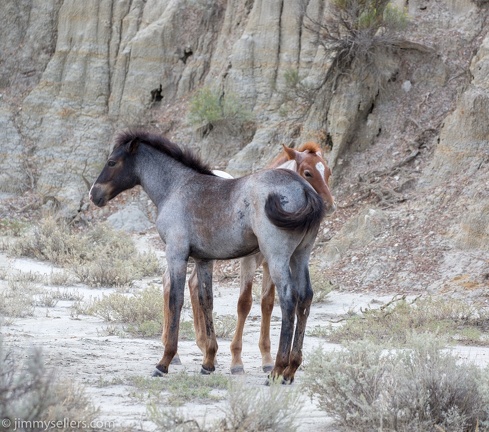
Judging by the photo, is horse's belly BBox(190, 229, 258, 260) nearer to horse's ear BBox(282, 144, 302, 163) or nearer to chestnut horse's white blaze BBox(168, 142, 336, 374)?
chestnut horse's white blaze BBox(168, 142, 336, 374)

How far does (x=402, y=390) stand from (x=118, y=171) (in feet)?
14.3

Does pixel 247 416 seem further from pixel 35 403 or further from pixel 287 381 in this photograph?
pixel 287 381

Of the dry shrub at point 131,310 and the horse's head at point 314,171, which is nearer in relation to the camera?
the horse's head at point 314,171

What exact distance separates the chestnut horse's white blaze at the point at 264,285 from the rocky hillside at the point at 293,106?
458cm

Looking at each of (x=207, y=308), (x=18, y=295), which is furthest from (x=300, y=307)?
(x=18, y=295)

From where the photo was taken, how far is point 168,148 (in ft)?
29.2

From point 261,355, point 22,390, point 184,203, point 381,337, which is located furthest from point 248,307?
point 22,390

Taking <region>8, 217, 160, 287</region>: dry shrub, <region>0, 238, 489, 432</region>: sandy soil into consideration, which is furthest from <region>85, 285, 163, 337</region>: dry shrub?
<region>8, 217, 160, 287</region>: dry shrub

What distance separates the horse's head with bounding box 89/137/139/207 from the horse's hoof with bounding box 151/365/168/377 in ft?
7.06

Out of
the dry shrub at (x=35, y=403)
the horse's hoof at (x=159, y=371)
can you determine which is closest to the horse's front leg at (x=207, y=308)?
the horse's hoof at (x=159, y=371)

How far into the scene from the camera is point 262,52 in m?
22.3

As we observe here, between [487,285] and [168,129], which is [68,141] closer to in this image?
[168,129]

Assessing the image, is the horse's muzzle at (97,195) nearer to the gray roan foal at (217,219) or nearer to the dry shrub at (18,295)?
A: the gray roan foal at (217,219)

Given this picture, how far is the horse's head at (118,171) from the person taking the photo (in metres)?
9.00
